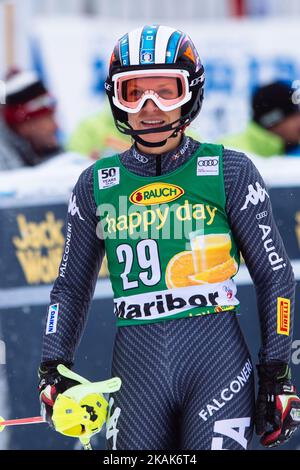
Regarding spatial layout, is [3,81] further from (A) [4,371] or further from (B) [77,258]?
(B) [77,258]

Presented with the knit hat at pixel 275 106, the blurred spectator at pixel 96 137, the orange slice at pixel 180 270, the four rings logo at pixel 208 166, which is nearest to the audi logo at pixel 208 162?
the four rings logo at pixel 208 166

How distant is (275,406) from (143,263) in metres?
0.71

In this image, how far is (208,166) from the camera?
14.9ft

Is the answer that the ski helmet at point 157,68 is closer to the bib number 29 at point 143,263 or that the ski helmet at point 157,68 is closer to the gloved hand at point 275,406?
the bib number 29 at point 143,263

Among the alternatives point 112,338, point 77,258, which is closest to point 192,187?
point 77,258

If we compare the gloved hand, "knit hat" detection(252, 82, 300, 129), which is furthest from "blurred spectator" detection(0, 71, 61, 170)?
the gloved hand

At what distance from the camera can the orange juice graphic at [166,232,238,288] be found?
448cm

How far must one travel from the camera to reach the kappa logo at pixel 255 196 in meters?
4.50

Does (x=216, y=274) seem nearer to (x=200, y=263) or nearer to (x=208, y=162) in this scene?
(x=200, y=263)

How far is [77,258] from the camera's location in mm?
4727

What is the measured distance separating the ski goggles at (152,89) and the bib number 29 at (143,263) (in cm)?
51
